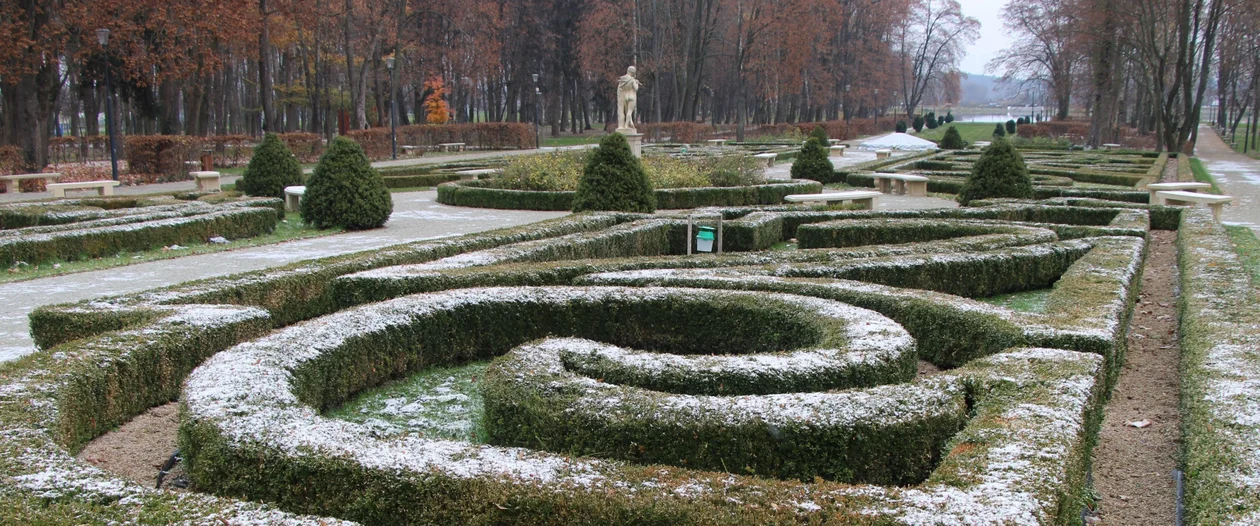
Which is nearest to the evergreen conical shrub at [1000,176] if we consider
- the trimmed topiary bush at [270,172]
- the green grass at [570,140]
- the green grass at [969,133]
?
the trimmed topiary bush at [270,172]

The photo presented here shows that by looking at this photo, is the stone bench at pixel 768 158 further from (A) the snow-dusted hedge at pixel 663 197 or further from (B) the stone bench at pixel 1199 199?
(B) the stone bench at pixel 1199 199

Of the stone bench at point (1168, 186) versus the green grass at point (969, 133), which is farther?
the green grass at point (969, 133)

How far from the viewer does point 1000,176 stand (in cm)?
1429

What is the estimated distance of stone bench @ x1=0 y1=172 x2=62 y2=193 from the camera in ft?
63.1

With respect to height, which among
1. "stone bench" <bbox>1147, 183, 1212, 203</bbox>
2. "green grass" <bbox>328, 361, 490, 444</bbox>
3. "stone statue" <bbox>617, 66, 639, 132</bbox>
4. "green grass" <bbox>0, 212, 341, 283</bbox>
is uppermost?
"stone statue" <bbox>617, 66, 639, 132</bbox>

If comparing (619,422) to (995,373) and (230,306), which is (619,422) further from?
(230,306)

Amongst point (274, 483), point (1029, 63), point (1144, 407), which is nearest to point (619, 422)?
point (274, 483)

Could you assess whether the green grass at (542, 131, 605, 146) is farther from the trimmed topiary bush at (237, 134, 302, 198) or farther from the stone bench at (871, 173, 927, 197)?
the trimmed topiary bush at (237, 134, 302, 198)

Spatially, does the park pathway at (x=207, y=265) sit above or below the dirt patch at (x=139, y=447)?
above

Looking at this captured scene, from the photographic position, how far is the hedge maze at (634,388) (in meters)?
3.03


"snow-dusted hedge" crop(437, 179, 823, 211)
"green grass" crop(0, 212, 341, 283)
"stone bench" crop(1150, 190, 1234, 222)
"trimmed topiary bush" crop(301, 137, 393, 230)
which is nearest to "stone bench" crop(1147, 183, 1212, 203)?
"stone bench" crop(1150, 190, 1234, 222)

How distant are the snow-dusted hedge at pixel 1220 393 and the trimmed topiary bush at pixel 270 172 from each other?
14.1 metres

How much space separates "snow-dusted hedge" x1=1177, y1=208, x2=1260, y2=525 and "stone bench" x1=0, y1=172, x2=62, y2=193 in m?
21.5

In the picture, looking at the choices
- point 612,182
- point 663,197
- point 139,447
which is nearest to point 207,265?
point 612,182
